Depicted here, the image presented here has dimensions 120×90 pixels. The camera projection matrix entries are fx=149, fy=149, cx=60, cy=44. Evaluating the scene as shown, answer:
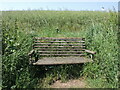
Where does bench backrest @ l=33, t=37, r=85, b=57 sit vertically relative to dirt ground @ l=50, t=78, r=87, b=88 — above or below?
above

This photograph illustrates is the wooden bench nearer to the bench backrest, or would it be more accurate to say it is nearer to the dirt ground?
the bench backrest

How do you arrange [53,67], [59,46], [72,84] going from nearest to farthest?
1. [72,84]
2. [53,67]
3. [59,46]

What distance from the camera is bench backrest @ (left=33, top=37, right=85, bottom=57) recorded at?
4.18m

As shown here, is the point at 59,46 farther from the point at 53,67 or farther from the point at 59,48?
the point at 53,67

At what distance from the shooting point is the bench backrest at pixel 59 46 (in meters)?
4.18

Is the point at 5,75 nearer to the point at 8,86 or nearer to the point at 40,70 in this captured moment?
the point at 8,86

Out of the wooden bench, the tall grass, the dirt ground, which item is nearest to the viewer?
the tall grass

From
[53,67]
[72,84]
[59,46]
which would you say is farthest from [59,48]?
[72,84]

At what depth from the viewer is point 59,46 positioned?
427 centimetres

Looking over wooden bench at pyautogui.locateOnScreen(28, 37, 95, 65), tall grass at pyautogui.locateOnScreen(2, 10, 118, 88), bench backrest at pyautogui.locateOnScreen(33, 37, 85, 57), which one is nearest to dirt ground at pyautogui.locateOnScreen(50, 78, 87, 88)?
tall grass at pyautogui.locateOnScreen(2, 10, 118, 88)

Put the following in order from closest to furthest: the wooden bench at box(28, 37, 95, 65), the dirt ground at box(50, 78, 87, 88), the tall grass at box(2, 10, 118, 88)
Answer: the tall grass at box(2, 10, 118, 88)
the dirt ground at box(50, 78, 87, 88)
the wooden bench at box(28, 37, 95, 65)

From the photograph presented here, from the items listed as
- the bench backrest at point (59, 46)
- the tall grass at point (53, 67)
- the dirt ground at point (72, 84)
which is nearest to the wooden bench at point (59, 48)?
the bench backrest at point (59, 46)

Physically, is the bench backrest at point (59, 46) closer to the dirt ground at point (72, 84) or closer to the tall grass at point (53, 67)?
the tall grass at point (53, 67)

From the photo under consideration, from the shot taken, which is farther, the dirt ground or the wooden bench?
the wooden bench
